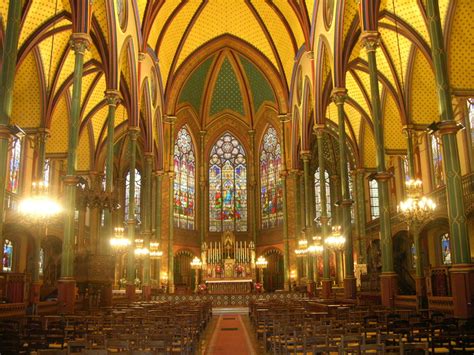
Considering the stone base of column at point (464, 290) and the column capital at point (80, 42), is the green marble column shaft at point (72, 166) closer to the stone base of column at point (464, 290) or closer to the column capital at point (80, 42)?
the column capital at point (80, 42)

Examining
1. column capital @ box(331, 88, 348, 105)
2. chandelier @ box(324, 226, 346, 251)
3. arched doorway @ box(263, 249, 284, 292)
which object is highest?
column capital @ box(331, 88, 348, 105)

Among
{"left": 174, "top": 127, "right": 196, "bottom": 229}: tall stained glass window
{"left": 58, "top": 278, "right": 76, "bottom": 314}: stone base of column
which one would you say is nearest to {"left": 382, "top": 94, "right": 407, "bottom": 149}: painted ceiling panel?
{"left": 174, "top": 127, "right": 196, "bottom": 229}: tall stained glass window

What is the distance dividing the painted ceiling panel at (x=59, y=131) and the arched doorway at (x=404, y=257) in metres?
21.0

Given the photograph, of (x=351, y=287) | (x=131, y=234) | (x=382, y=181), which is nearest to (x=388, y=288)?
(x=382, y=181)

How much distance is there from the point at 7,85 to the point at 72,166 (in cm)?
→ 464

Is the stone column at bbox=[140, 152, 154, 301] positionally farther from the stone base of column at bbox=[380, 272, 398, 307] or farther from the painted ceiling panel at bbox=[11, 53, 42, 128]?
the stone base of column at bbox=[380, 272, 398, 307]

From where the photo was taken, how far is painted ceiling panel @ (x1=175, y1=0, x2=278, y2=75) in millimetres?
33594

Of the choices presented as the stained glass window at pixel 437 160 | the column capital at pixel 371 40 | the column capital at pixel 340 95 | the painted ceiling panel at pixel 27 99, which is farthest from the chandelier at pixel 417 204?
the painted ceiling panel at pixel 27 99

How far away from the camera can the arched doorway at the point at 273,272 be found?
40656mm

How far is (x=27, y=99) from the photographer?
25047mm

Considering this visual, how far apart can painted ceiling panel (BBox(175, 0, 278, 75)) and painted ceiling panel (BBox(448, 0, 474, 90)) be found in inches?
613

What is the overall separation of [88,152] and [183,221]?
9.69m

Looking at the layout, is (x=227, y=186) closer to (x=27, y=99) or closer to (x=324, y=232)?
(x=324, y=232)

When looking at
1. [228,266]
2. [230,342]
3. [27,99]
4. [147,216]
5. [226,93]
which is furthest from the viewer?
[226,93]
